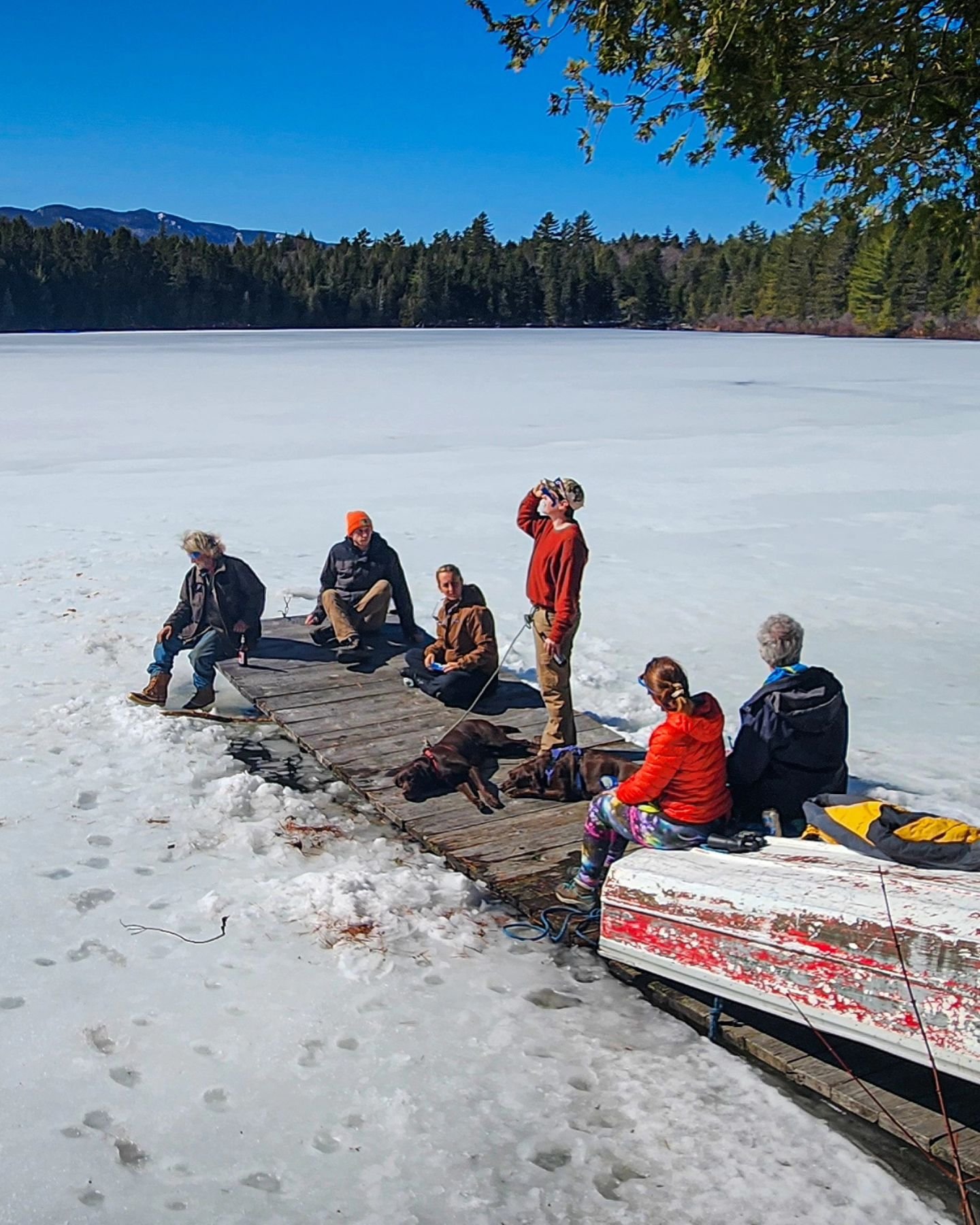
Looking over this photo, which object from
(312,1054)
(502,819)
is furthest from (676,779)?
(312,1054)

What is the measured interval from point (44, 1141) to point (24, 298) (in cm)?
9926

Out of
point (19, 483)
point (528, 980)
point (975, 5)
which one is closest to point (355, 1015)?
point (528, 980)

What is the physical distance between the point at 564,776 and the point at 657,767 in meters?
1.51

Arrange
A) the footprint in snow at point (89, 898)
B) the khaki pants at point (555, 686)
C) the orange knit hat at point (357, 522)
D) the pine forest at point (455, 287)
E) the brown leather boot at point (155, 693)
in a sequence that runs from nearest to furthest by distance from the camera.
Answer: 1. the footprint in snow at point (89, 898)
2. the khaki pants at point (555, 686)
3. the brown leather boot at point (155, 693)
4. the orange knit hat at point (357, 522)
5. the pine forest at point (455, 287)

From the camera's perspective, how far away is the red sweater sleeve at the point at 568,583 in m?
5.70

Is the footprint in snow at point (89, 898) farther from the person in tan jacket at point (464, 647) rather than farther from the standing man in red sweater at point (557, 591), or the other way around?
the person in tan jacket at point (464, 647)

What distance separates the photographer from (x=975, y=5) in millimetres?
4168

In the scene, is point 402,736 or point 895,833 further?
point 402,736

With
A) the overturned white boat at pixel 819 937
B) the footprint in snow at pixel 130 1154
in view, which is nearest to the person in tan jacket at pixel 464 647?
the overturned white boat at pixel 819 937

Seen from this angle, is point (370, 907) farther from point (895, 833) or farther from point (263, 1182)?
point (895, 833)

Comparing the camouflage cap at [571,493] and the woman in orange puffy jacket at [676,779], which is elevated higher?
the camouflage cap at [571,493]

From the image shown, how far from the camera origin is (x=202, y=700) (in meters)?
7.35

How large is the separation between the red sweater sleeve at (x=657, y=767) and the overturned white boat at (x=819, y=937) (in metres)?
0.22

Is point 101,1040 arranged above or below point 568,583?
below
